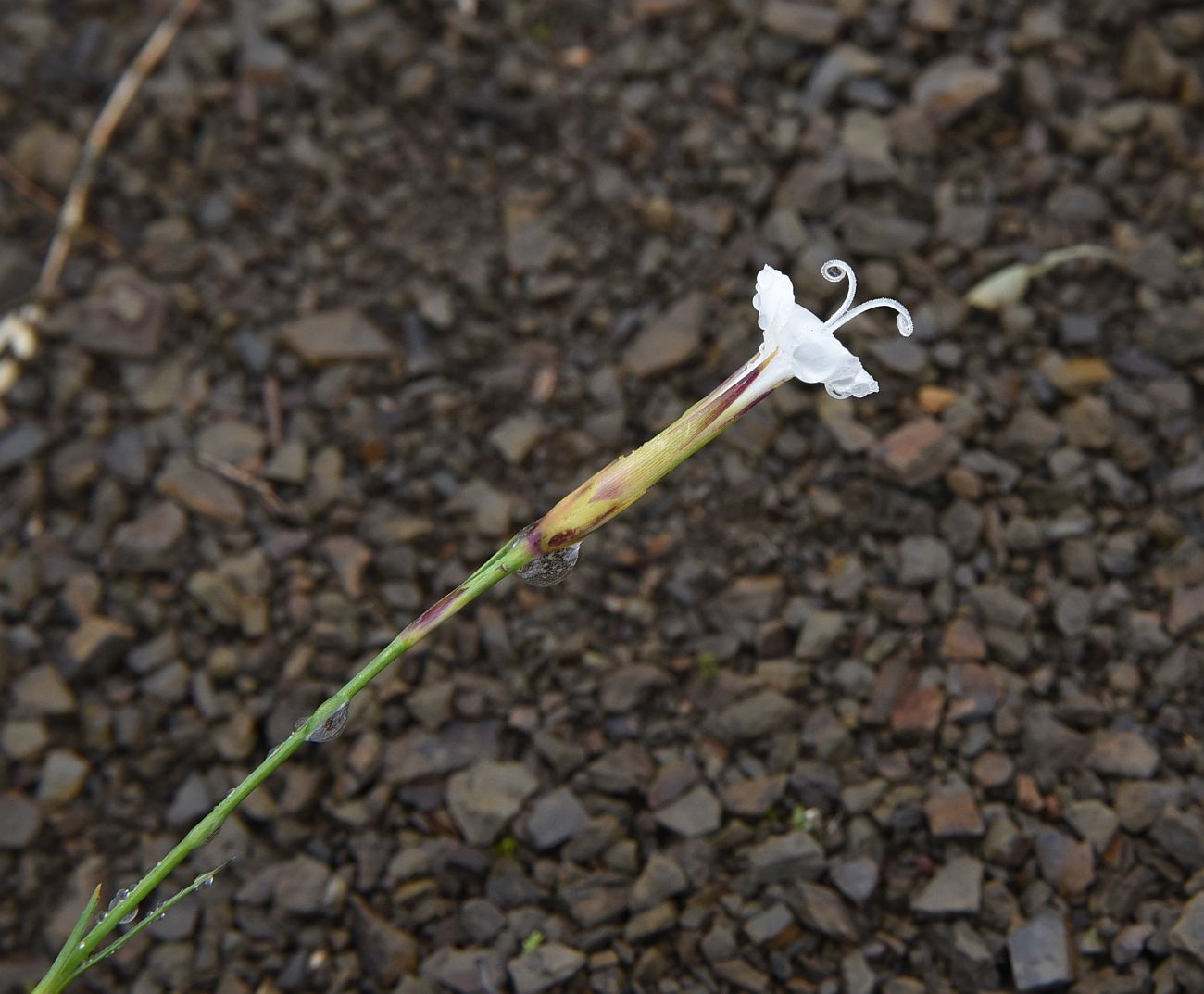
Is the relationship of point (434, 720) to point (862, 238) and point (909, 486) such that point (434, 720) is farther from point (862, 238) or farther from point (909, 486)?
point (862, 238)

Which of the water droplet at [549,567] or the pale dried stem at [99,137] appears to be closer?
the water droplet at [549,567]

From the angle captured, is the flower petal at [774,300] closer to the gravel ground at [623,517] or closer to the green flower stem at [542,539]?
the green flower stem at [542,539]

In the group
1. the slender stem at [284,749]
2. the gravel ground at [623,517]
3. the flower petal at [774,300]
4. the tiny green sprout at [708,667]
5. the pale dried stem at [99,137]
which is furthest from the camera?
the pale dried stem at [99,137]

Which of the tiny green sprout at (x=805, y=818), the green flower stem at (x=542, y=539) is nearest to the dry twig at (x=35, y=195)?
the green flower stem at (x=542, y=539)

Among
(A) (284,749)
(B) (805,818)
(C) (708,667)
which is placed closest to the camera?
(A) (284,749)

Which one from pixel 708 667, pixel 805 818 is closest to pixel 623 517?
pixel 708 667

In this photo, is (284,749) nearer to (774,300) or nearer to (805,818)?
(774,300)

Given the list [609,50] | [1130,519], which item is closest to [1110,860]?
[1130,519]

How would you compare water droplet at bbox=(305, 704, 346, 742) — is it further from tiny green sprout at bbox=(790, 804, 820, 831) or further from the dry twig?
the dry twig
